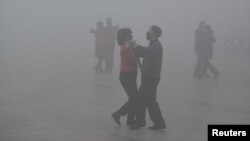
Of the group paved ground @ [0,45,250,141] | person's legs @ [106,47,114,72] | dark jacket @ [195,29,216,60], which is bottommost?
paved ground @ [0,45,250,141]

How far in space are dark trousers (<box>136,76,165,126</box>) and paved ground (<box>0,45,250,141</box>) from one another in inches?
9.8

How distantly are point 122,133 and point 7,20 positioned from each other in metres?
32.8

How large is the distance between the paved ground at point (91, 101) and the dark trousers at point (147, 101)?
0.25 meters

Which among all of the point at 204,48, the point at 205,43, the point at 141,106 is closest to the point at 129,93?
the point at 141,106

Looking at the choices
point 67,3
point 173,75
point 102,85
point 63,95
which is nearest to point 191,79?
point 173,75

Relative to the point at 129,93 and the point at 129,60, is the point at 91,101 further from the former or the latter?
the point at 129,60

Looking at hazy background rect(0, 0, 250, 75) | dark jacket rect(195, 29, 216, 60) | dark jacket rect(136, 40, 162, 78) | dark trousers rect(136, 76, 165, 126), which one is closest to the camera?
dark jacket rect(136, 40, 162, 78)

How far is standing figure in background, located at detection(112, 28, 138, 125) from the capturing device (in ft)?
31.6

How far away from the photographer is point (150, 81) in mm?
9539

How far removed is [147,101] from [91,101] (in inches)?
104

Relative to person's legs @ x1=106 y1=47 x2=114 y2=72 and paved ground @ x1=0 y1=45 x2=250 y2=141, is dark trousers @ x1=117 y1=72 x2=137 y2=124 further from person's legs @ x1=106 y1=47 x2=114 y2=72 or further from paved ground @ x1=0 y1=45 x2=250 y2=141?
person's legs @ x1=106 y1=47 x2=114 y2=72

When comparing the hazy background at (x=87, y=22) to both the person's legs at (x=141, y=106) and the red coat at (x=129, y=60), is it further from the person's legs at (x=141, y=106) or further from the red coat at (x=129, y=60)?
the person's legs at (x=141, y=106)

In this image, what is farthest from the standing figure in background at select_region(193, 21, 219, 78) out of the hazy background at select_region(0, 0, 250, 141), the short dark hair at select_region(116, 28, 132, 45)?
the short dark hair at select_region(116, 28, 132, 45)

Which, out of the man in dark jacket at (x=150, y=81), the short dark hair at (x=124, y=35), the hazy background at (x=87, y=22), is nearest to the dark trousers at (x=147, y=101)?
the man in dark jacket at (x=150, y=81)
